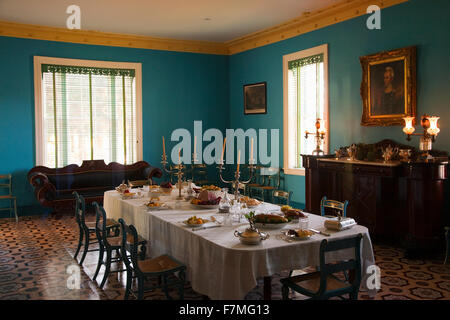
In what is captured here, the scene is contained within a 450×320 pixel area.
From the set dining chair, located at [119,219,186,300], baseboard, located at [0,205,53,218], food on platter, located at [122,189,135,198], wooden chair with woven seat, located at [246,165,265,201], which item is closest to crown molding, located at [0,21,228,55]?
wooden chair with woven seat, located at [246,165,265,201]

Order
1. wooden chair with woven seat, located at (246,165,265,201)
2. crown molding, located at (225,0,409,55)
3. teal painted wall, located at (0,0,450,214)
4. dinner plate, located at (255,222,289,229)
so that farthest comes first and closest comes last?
wooden chair with woven seat, located at (246,165,265,201) < crown molding, located at (225,0,409,55) < teal painted wall, located at (0,0,450,214) < dinner plate, located at (255,222,289,229)

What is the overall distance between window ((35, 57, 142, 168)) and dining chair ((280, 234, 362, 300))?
22.3 feet

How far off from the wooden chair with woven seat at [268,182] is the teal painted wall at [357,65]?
0.27 m

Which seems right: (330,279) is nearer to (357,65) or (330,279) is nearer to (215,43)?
(357,65)

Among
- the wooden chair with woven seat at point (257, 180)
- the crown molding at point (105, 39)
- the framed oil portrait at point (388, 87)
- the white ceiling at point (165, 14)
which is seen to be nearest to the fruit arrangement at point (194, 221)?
the framed oil portrait at point (388, 87)

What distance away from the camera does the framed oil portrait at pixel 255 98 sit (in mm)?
9297

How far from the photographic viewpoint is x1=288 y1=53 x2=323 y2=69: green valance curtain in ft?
25.5

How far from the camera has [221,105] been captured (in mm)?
10562

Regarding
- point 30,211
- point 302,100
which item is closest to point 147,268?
point 302,100

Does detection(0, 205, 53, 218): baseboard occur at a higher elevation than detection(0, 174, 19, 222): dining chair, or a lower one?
lower

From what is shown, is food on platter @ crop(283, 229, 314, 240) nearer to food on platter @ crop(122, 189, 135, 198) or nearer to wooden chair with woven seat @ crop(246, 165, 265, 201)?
food on platter @ crop(122, 189, 135, 198)

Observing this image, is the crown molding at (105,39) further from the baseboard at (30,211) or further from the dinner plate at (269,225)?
the dinner plate at (269,225)

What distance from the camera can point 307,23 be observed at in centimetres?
795

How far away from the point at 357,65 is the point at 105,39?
17.1 feet
